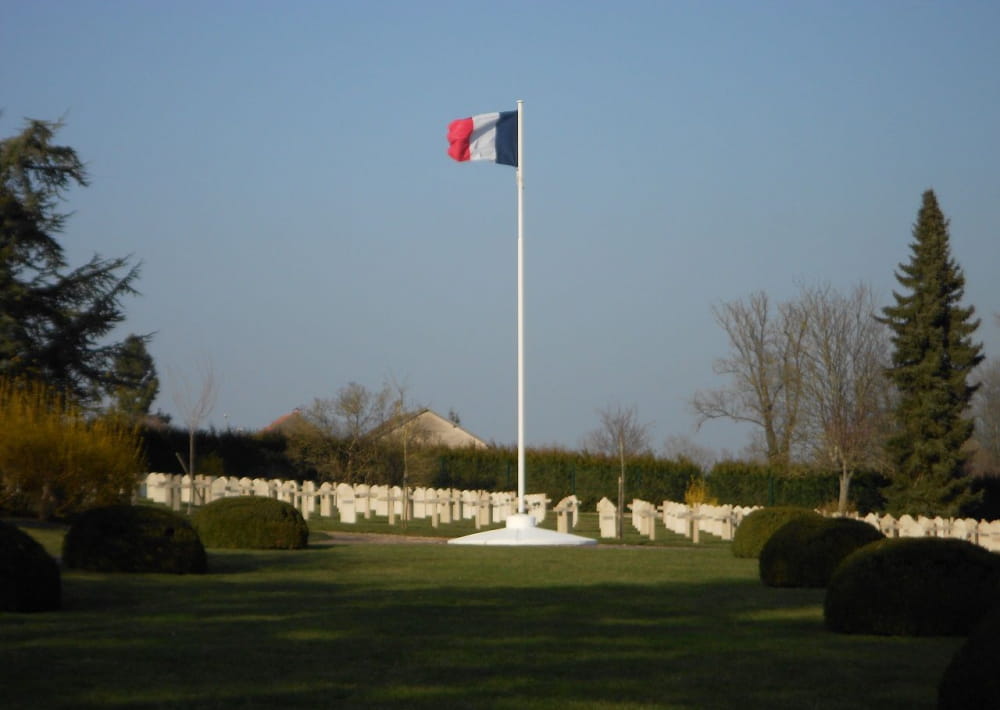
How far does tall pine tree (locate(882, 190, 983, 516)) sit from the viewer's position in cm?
4656

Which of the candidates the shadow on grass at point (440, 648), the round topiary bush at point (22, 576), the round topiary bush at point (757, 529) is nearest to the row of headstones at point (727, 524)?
the round topiary bush at point (757, 529)

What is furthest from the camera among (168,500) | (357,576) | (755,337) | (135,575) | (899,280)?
(755,337)

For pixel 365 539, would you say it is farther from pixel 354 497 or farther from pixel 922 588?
pixel 922 588

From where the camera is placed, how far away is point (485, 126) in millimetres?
26297

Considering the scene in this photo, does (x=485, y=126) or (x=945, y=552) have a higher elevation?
(x=485, y=126)

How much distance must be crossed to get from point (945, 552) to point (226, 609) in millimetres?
7342

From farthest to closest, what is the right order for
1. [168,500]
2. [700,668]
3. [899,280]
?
[899,280] → [168,500] → [700,668]

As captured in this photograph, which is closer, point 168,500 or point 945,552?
point 945,552

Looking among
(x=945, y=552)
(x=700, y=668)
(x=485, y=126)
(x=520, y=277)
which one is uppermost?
(x=485, y=126)

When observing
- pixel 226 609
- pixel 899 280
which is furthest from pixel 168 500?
pixel 899 280

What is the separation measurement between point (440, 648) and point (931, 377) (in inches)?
1589

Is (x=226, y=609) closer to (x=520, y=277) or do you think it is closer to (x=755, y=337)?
(x=520, y=277)

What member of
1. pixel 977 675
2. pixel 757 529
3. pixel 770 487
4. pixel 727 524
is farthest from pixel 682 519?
pixel 977 675

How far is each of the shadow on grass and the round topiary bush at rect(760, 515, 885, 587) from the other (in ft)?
1.53
